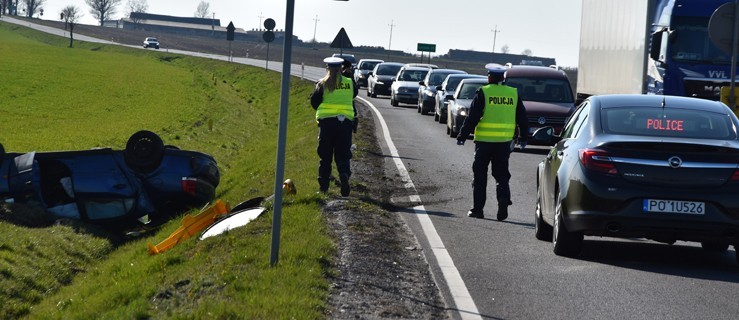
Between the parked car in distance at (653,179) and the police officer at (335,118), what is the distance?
403 centimetres

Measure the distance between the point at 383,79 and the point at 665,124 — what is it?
41362 mm

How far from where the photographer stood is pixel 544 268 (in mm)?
9969

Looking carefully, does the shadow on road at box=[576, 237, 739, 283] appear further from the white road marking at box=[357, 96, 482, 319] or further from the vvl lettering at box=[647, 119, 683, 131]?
the white road marking at box=[357, 96, 482, 319]

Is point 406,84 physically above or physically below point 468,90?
below

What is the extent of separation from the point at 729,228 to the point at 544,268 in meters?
1.44

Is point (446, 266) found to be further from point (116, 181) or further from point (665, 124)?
point (116, 181)

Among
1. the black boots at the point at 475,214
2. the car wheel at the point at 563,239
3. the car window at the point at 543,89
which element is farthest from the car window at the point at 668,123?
the car window at the point at 543,89

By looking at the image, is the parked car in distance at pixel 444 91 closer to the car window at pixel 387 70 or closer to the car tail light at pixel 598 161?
the car window at pixel 387 70

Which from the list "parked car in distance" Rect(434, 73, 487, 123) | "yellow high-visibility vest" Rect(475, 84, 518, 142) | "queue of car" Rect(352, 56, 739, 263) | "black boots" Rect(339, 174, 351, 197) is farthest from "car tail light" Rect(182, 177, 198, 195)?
"parked car in distance" Rect(434, 73, 487, 123)

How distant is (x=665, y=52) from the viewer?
23.1 meters

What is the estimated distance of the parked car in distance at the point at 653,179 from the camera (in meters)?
9.90

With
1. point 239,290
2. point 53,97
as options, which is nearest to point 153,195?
point 239,290

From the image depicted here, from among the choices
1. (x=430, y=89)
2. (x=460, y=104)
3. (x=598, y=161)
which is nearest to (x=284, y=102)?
(x=598, y=161)

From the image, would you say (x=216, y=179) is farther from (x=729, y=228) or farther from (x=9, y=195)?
(x=729, y=228)
